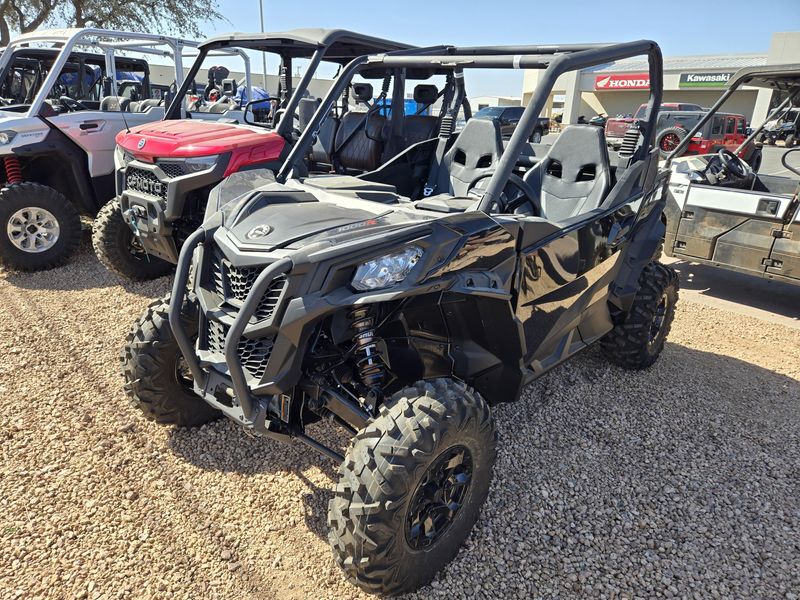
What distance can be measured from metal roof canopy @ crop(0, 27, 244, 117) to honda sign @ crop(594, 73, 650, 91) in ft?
108

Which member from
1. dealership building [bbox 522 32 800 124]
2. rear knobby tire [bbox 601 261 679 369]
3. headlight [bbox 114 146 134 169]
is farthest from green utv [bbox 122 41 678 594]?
dealership building [bbox 522 32 800 124]

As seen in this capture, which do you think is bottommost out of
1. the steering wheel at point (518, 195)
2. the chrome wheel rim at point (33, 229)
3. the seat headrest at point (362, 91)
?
the chrome wheel rim at point (33, 229)

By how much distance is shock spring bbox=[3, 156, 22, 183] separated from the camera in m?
5.84

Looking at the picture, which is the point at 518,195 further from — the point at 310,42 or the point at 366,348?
the point at 310,42

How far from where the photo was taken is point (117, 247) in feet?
18.0

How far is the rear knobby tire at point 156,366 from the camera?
2.80m

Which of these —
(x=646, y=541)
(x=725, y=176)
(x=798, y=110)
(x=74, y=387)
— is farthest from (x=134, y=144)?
(x=798, y=110)

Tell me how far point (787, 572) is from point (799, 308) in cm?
462

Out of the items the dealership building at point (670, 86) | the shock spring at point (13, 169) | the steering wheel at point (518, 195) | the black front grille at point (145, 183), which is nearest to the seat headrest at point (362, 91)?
the black front grille at point (145, 183)

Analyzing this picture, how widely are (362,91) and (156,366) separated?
356 cm

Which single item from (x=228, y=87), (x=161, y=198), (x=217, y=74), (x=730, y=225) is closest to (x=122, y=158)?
(x=161, y=198)

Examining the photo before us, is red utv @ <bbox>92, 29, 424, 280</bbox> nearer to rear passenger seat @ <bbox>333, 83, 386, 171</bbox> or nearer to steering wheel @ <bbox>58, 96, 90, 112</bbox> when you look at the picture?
rear passenger seat @ <bbox>333, 83, 386, 171</bbox>

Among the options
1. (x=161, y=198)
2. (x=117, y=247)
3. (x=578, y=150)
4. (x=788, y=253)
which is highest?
(x=578, y=150)

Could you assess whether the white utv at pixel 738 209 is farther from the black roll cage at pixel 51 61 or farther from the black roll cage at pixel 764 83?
the black roll cage at pixel 51 61
